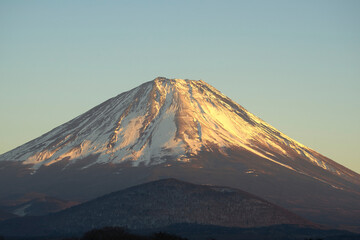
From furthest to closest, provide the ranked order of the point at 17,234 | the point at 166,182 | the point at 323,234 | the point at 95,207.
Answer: the point at 166,182
the point at 95,207
the point at 17,234
the point at 323,234

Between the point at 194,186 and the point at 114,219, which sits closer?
the point at 114,219

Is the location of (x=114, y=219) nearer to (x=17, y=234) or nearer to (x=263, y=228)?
A: (x=17, y=234)

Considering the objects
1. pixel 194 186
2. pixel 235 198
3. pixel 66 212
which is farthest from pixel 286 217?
pixel 66 212

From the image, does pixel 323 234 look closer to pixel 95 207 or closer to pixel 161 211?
pixel 161 211

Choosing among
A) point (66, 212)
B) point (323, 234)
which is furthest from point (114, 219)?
point (323, 234)

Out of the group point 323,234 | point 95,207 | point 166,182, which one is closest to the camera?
point 323,234

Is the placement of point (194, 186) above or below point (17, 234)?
above
